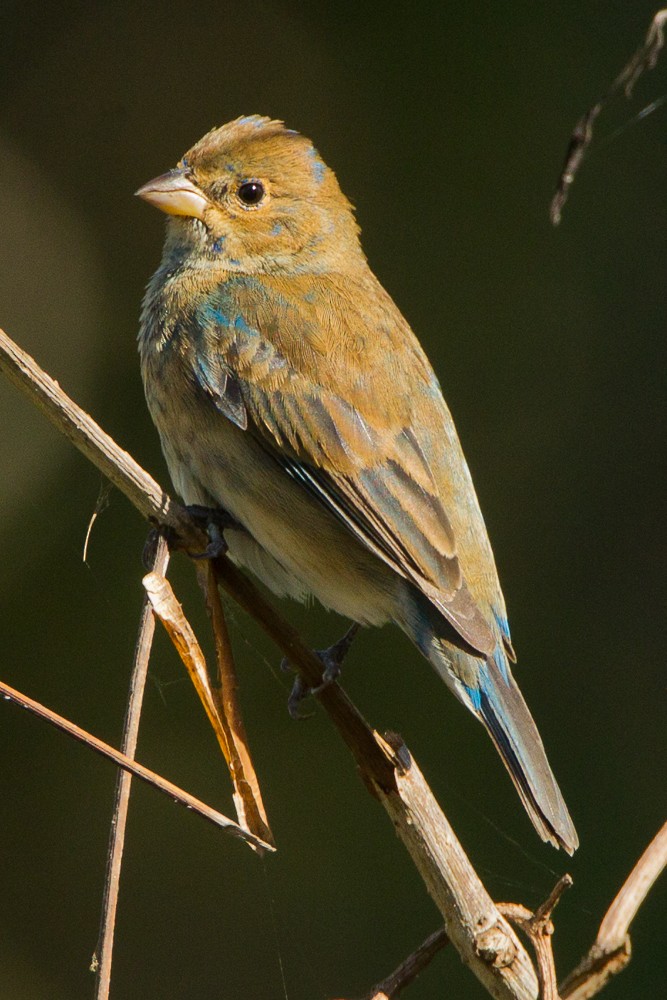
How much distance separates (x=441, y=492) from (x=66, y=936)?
2.42 meters

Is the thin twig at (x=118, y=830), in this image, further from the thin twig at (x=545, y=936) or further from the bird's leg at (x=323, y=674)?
the thin twig at (x=545, y=936)

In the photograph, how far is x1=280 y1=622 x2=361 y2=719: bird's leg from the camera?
1959mm

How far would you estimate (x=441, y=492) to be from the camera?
9.49 feet

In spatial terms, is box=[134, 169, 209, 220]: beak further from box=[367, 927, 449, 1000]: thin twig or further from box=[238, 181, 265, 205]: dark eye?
box=[367, 927, 449, 1000]: thin twig

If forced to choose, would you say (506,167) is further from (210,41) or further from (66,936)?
(66,936)

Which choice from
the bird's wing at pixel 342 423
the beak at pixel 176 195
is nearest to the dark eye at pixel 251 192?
the beak at pixel 176 195

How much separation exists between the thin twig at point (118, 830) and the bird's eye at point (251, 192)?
2.00 m

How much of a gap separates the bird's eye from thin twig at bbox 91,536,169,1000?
6.55 ft

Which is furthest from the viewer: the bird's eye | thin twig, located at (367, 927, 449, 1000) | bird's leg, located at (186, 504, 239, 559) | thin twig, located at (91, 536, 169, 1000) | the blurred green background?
the blurred green background

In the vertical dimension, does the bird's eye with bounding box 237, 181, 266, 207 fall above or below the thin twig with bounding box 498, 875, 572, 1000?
above

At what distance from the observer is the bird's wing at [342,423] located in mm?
2713

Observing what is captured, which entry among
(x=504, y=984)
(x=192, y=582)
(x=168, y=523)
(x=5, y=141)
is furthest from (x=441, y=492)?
(x=5, y=141)

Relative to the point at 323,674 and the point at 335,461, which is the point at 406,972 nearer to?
the point at 323,674

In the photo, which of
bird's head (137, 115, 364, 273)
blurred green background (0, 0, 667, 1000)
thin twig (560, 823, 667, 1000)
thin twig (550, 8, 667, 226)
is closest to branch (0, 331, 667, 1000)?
thin twig (560, 823, 667, 1000)
